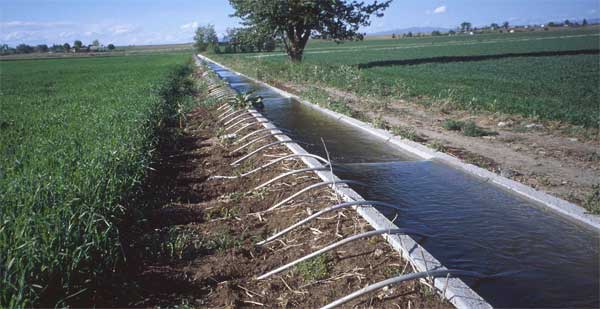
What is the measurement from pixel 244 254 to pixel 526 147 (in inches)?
229

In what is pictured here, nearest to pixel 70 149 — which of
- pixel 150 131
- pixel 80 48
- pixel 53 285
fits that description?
pixel 150 131

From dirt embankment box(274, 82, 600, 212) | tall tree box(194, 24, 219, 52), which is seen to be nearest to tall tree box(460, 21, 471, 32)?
tall tree box(194, 24, 219, 52)

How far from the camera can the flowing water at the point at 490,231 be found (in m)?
3.32

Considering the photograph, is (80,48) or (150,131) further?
(80,48)

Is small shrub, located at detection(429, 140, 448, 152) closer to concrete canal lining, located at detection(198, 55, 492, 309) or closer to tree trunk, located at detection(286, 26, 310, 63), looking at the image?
concrete canal lining, located at detection(198, 55, 492, 309)

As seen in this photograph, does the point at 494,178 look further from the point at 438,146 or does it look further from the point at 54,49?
the point at 54,49

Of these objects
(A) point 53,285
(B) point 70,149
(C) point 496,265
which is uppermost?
(B) point 70,149

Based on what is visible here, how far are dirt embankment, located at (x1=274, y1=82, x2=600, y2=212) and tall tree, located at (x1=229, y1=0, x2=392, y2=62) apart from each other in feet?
63.0

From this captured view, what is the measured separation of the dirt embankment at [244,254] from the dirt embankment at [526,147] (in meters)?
2.72

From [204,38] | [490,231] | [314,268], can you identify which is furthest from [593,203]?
A: [204,38]

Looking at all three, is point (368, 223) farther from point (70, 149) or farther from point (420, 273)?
point (70, 149)

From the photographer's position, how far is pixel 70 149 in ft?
19.4

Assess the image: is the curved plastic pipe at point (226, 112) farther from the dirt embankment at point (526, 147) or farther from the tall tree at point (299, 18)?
the tall tree at point (299, 18)

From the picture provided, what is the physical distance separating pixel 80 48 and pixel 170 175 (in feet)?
478
